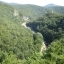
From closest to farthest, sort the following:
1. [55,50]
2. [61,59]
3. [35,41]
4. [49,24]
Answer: [61,59]
[55,50]
[35,41]
[49,24]

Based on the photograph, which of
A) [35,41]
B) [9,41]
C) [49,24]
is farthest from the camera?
[49,24]

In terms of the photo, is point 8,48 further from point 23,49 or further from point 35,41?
point 35,41

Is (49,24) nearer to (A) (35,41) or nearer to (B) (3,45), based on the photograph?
(A) (35,41)

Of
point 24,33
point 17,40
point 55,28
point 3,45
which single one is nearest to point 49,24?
point 55,28

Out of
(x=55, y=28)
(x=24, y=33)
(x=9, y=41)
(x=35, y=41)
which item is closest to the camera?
(x=9, y=41)

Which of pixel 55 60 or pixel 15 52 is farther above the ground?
pixel 55 60

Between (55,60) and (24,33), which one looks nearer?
(55,60)

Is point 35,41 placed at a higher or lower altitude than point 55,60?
lower

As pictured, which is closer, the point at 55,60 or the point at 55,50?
the point at 55,60

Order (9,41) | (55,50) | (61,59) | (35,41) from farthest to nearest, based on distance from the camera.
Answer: (35,41)
(9,41)
(55,50)
(61,59)

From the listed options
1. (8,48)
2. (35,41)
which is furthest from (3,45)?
(35,41)
